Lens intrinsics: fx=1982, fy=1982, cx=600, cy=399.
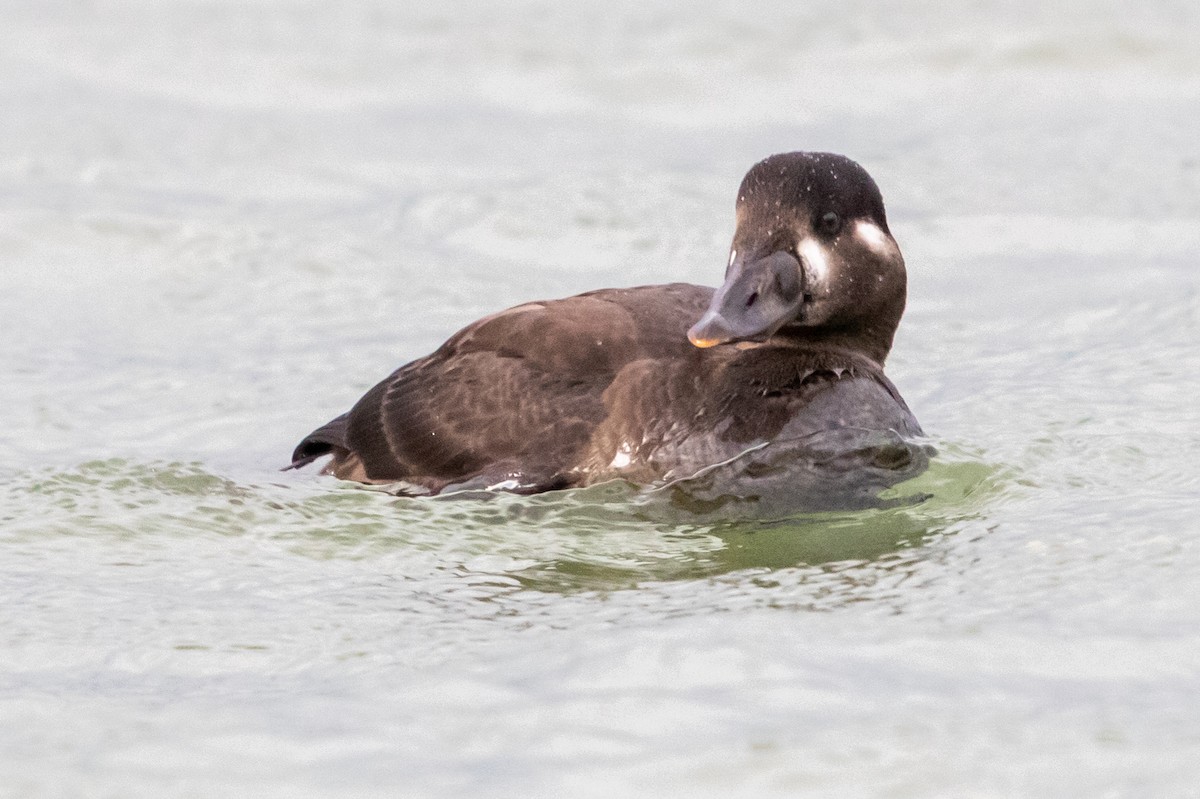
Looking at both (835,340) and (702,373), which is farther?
(835,340)

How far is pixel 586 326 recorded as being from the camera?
18.9ft

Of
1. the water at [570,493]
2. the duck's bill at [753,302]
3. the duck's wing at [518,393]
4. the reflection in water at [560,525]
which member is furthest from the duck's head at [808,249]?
the water at [570,493]

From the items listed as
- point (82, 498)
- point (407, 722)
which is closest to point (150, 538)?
point (82, 498)

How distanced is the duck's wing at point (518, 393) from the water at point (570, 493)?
0.45 feet

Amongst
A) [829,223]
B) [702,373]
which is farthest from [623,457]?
[829,223]

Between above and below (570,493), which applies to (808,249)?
above

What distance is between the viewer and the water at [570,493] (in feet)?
13.6

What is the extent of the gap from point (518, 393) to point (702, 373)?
1.74 feet

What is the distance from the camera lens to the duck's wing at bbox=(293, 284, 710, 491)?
5.63 m

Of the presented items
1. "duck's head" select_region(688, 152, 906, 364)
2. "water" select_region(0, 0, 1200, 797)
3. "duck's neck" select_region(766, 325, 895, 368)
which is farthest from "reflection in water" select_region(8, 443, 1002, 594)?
"duck's head" select_region(688, 152, 906, 364)

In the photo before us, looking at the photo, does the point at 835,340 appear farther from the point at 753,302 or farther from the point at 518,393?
the point at 518,393

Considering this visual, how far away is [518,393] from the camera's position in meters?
5.69

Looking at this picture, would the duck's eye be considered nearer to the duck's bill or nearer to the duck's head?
the duck's head

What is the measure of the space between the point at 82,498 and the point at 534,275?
3.35 meters
